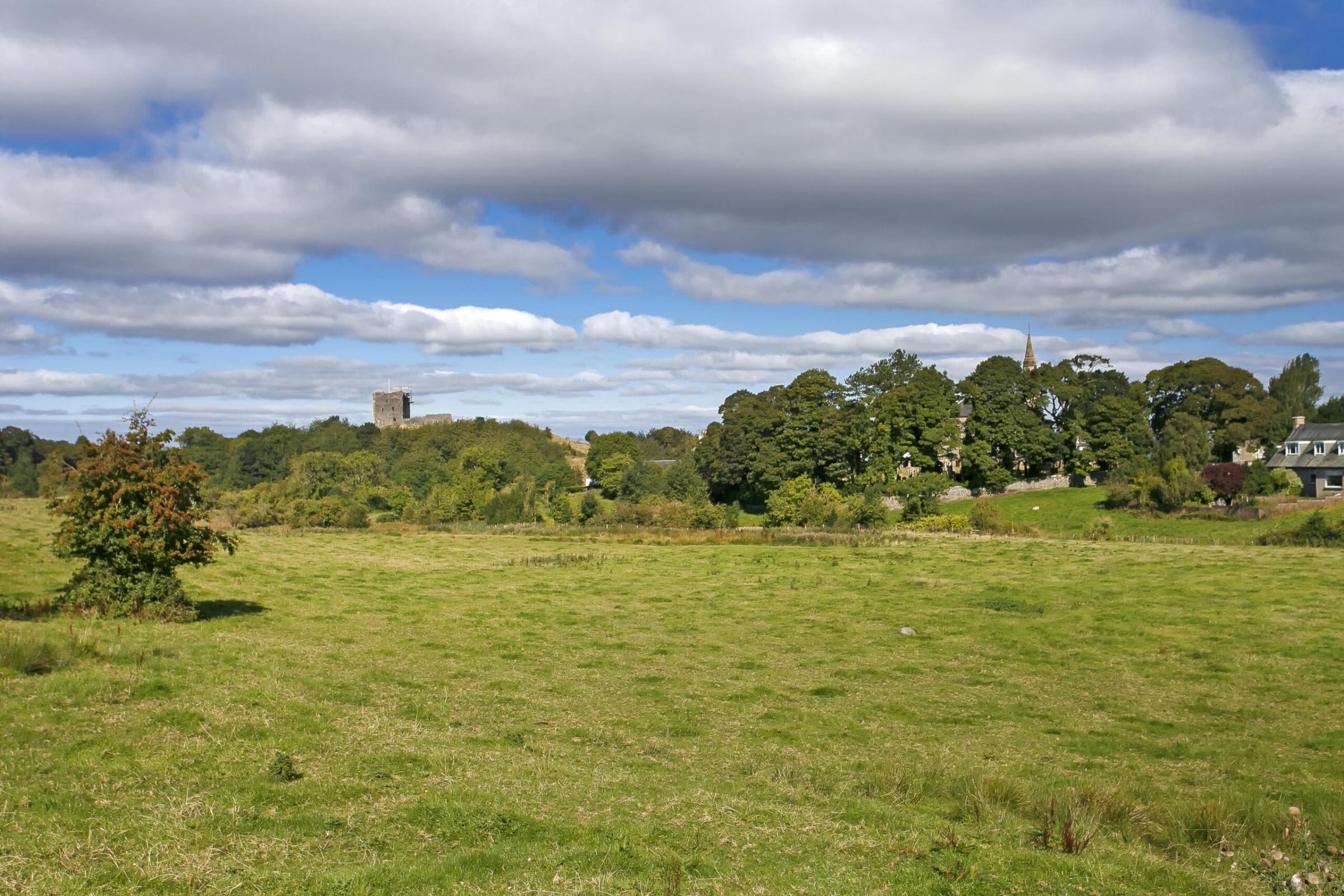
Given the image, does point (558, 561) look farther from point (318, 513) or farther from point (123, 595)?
point (318, 513)

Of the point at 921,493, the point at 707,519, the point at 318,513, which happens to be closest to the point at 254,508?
the point at 318,513

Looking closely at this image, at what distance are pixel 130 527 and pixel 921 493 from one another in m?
57.5

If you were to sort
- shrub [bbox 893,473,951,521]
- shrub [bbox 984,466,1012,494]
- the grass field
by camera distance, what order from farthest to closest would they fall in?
shrub [bbox 984,466,1012,494]
shrub [bbox 893,473,951,521]
the grass field

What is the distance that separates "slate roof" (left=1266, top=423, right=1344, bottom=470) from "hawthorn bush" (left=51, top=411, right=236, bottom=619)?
8762 cm

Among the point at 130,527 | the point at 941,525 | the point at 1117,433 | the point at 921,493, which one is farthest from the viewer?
the point at 1117,433

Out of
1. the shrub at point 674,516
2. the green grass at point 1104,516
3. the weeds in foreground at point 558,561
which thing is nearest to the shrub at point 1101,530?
the green grass at point 1104,516

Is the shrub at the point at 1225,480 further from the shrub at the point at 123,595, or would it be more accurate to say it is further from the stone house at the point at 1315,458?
the shrub at the point at 123,595

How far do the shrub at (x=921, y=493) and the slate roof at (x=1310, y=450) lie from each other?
31.1 meters

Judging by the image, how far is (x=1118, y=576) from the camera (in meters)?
34.1

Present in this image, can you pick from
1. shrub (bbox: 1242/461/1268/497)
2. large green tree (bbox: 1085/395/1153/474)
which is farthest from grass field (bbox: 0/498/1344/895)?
large green tree (bbox: 1085/395/1153/474)

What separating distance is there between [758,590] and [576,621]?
9199mm

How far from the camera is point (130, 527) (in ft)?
66.4

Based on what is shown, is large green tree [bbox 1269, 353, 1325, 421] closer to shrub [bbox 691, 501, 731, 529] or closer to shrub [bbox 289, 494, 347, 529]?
shrub [bbox 691, 501, 731, 529]

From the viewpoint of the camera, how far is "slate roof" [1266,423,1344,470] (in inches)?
3039
